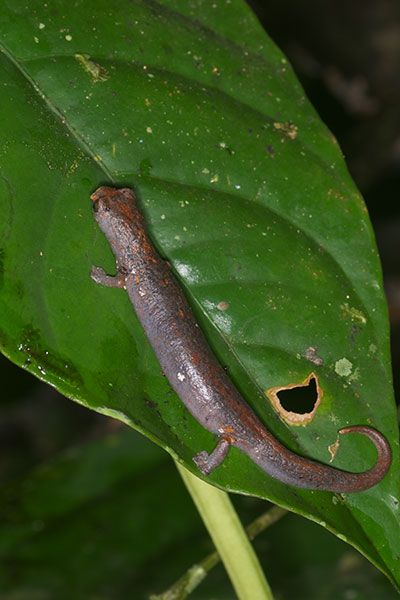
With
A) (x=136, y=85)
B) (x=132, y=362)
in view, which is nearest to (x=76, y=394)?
(x=132, y=362)

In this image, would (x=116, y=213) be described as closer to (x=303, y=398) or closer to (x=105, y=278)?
(x=105, y=278)

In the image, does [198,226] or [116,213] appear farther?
[198,226]

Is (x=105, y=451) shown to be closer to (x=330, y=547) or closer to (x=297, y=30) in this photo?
(x=330, y=547)

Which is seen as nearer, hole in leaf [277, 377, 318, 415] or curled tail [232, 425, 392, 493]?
curled tail [232, 425, 392, 493]

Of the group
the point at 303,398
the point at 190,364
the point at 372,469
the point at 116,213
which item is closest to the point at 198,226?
the point at 116,213

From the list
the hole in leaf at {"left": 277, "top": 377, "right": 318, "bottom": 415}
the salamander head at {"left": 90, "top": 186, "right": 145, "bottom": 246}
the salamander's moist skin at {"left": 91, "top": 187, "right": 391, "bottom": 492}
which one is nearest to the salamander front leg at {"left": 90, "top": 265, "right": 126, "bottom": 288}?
the salamander's moist skin at {"left": 91, "top": 187, "right": 391, "bottom": 492}

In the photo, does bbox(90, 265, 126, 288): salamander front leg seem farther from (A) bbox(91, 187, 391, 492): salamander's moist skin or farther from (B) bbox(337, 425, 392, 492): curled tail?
(B) bbox(337, 425, 392, 492): curled tail
